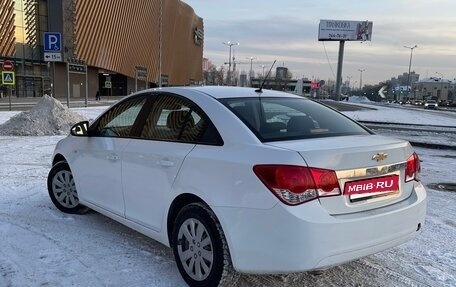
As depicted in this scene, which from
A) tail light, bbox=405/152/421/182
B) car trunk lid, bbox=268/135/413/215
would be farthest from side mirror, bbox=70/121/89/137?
tail light, bbox=405/152/421/182

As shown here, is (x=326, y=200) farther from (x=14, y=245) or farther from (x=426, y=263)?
(x=14, y=245)

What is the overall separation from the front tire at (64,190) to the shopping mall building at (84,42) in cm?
3391

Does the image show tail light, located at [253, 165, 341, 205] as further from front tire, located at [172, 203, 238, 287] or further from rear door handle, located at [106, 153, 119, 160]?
rear door handle, located at [106, 153, 119, 160]

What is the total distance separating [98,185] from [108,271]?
1.17m

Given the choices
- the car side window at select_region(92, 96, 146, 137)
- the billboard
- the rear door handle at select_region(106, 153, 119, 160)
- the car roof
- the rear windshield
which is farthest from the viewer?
the billboard

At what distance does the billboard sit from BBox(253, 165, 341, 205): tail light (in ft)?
284

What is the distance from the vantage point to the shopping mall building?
49.4 meters

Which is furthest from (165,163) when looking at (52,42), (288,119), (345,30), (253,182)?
(345,30)

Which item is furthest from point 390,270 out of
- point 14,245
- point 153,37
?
point 153,37

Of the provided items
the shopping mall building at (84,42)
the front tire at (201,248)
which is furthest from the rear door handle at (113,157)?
the shopping mall building at (84,42)

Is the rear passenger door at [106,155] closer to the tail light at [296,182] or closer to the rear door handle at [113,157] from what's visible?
the rear door handle at [113,157]

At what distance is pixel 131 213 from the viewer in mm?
4340

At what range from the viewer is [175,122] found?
4113 mm

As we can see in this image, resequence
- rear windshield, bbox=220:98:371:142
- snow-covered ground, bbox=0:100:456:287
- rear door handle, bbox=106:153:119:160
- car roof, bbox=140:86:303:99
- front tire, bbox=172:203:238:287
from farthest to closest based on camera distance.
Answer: rear door handle, bbox=106:153:119:160 → car roof, bbox=140:86:303:99 → snow-covered ground, bbox=0:100:456:287 → rear windshield, bbox=220:98:371:142 → front tire, bbox=172:203:238:287
